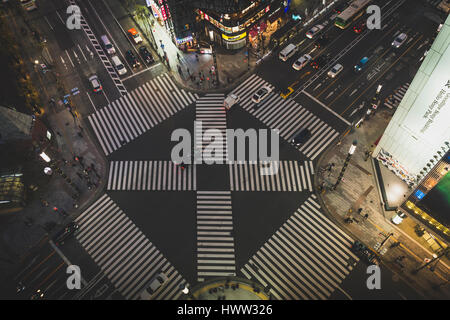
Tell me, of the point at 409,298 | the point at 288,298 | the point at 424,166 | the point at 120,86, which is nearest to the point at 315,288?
the point at 288,298

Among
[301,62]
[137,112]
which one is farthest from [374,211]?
[137,112]

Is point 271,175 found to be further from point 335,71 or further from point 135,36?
point 135,36

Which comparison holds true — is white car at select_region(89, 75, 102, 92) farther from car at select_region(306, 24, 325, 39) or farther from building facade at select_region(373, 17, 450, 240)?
building facade at select_region(373, 17, 450, 240)

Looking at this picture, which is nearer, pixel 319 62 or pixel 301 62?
pixel 301 62

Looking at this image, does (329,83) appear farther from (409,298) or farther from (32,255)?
(32,255)

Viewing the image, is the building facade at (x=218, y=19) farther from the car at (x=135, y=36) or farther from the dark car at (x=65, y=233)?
the dark car at (x=65, y=233)

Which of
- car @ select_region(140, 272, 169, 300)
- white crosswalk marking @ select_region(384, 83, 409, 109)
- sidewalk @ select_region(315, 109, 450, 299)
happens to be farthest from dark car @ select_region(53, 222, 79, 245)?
white crosswalk marking @ select_region(384, 83, 409, 109)
